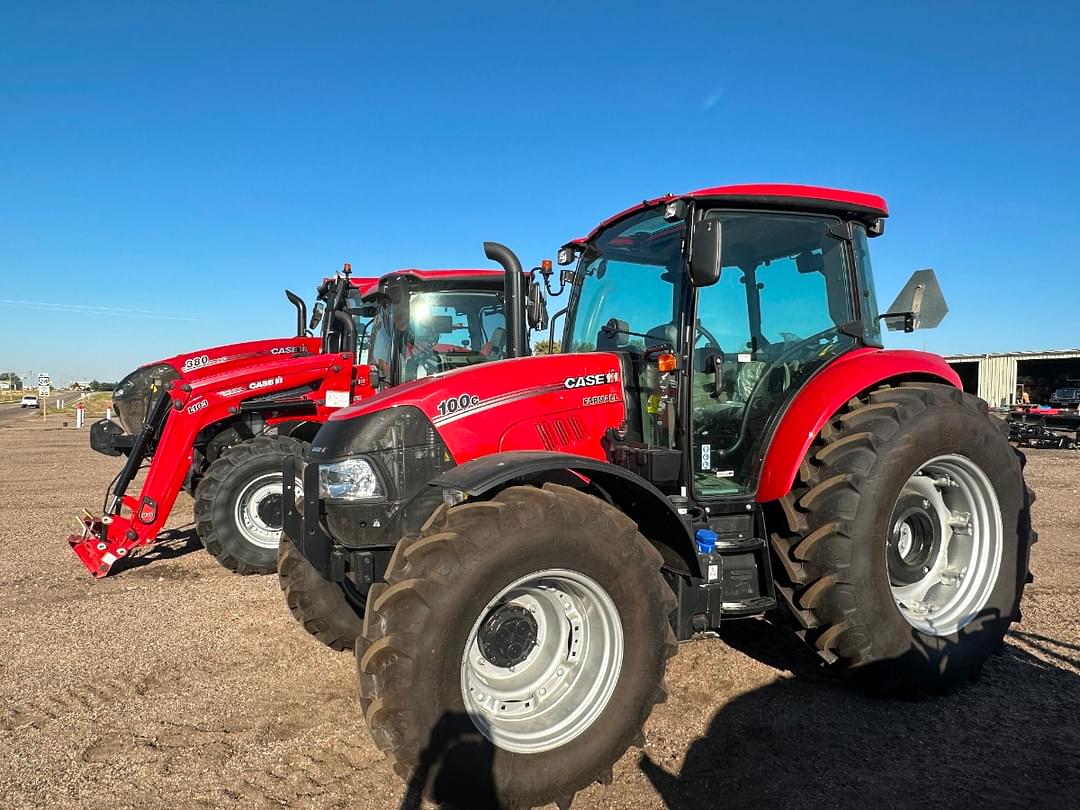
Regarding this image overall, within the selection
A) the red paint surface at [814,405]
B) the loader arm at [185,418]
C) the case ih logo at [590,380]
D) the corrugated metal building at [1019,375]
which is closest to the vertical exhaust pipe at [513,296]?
the case ih logo at [590,380]

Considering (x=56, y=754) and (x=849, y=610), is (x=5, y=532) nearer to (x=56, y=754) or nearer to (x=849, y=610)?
(x=56, y=754)

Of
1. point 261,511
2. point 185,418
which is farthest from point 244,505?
point 185,418

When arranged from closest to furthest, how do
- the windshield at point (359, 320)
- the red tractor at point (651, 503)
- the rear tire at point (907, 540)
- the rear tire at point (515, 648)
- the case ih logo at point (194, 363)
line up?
the rear tire at point (515, 648) < the red tractor at point (651, 503) < the rear tire at point (907, 540) < the case ih logo at point (194, 363) < the windshield at point (359, 320)

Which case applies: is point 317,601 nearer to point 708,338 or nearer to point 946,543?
point 708,338

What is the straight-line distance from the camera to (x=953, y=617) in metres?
3.78

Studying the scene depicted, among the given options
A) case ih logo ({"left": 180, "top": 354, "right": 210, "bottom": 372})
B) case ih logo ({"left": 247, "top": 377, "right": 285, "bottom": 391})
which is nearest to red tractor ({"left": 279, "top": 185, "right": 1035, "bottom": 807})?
case ih logo ({"left": 247, "top": 377, "right": 285, "bottom": 391})

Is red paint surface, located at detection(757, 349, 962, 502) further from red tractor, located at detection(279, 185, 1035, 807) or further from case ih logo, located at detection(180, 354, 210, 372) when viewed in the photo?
case ih logo, located at detection(180, 354, 210, 372)

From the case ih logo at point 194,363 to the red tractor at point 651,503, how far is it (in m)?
4.66

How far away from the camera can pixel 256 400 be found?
700cm

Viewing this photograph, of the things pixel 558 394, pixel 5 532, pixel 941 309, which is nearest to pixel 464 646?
pixel 558 394

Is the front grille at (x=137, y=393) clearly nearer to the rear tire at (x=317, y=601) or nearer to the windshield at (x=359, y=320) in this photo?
the windshield at (x=359, y=320)

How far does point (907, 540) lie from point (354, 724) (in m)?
3.01

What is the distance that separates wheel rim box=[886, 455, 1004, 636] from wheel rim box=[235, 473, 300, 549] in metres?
4.94

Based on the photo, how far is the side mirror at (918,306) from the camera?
13.1 feet
